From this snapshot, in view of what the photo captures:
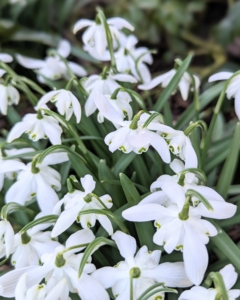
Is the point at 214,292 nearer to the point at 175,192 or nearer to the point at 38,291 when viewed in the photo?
the point at 175,192

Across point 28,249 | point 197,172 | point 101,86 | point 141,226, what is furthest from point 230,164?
point 28,249

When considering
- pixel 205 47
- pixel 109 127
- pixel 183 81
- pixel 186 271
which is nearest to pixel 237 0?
pixel 205 47

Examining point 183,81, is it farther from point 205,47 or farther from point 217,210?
point 205,47

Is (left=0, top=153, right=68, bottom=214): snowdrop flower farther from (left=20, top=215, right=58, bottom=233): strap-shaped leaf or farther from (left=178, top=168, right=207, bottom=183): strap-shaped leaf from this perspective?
(left=178, top=168, right=207, bottom=183): strap-shaped leaf

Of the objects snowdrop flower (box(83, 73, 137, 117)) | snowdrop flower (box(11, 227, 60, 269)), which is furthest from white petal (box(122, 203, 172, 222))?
snowdrop flower (box(83, 73, 137, 117))

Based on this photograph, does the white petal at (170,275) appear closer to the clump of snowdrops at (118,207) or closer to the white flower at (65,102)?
the clump of snowdrops at (118,207)

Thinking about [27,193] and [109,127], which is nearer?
[27,193]
